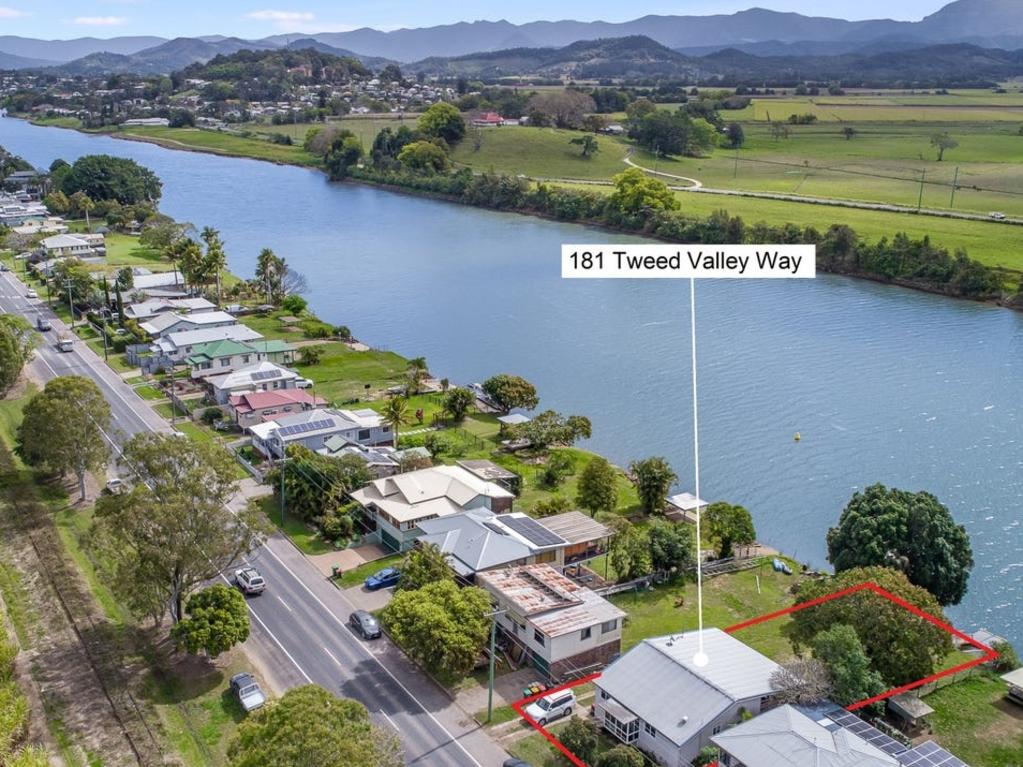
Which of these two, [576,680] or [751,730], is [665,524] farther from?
[751,730]

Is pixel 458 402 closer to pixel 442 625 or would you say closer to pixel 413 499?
pixel 413 499

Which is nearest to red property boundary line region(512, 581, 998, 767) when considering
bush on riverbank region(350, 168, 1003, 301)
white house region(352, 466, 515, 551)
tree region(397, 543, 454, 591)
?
tree region(397, 543, 454, 591)

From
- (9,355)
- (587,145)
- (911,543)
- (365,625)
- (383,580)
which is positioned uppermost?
(587,145)

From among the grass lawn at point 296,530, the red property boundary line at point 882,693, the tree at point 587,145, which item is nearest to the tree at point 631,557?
the red property boundary line at point 882,693

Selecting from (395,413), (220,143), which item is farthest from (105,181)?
(395,413)

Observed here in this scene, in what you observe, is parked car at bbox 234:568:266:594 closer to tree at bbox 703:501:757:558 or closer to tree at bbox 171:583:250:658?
tree at bbox 171:583:250:658
